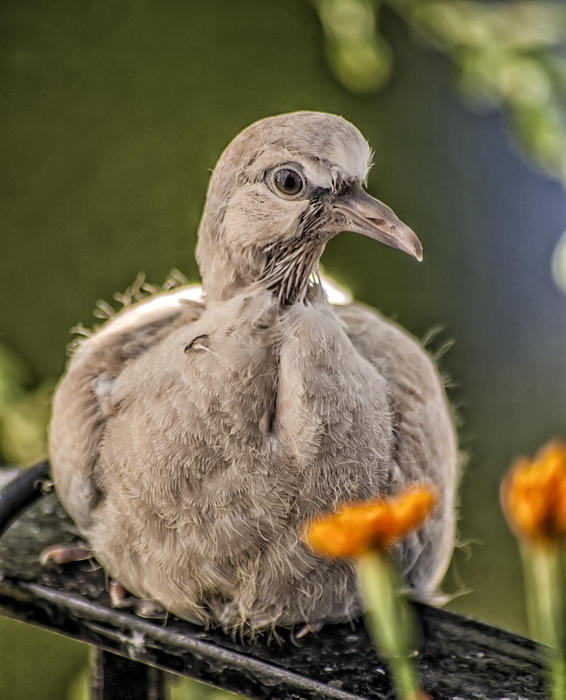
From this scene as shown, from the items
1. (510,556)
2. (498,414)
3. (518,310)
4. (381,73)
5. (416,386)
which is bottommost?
(416,386)

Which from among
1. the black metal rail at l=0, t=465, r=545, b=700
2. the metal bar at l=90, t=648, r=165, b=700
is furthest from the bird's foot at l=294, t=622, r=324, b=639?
the metal bar at l=90, t=648, r=165, b=700

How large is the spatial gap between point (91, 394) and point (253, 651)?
0.23 metres

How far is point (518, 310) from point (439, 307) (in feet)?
0.51

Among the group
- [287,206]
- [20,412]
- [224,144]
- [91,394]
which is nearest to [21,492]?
[91,394]

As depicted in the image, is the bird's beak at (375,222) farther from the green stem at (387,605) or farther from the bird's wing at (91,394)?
the green stem at (387,605)

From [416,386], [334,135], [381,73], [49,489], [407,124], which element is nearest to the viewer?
[334,135]

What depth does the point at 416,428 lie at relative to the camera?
71 centimetres

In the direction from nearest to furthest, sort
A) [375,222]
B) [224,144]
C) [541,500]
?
[541,500] < [375,222] < [224,144]

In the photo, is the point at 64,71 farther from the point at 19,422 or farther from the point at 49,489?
the point at 49,489

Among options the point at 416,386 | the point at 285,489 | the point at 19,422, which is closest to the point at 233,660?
the point at 285,489

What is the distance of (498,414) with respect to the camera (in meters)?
1.73

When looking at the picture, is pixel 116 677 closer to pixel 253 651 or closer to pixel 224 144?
pixel 253 651

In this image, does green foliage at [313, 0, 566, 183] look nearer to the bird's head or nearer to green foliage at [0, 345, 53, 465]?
green foliage at [0, 345, 53, 465]

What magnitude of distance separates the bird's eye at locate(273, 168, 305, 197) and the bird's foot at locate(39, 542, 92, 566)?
365mm
